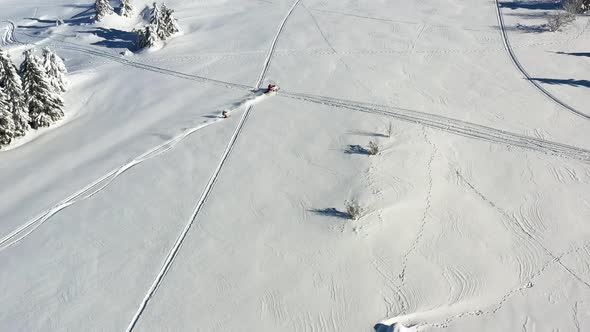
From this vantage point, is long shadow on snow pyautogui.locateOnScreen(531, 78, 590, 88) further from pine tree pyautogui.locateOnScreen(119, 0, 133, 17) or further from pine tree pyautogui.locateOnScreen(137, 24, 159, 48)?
pine tree pyautogui.locateOnScreen(119, 0, 133, 17)

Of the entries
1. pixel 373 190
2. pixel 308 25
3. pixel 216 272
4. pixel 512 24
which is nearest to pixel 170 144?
pixel 216 272

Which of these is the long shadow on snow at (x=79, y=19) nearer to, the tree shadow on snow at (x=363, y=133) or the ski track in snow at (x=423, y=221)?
the tree shadow on snow at (x=363, y=133)

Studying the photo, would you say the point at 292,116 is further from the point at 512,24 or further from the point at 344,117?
the point at 512,24

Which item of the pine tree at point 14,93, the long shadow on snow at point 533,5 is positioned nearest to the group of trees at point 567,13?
the long shadow on snow at point 533,5

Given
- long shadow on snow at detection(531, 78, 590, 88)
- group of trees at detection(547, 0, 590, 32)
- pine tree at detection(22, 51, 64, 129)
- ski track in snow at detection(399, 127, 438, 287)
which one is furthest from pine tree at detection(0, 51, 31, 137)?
group of trees at detection(547, 0, 590, 32)

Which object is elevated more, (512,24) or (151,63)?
(151,63)

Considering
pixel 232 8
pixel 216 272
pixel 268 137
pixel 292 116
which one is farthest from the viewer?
pixel 232 8

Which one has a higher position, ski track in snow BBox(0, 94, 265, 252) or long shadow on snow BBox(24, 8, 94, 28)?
long shadow on snow BBox(24, 8, 94, 28)
